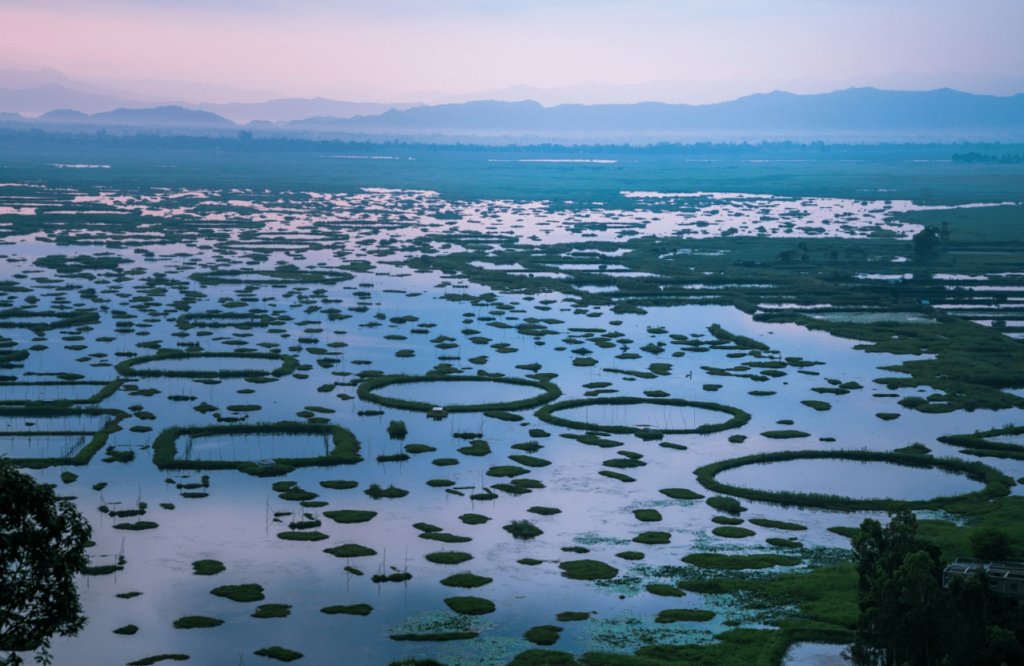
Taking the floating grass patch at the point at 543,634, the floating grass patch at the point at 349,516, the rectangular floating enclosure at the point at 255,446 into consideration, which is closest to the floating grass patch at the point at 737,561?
the floating grass patch at the point at 543,634

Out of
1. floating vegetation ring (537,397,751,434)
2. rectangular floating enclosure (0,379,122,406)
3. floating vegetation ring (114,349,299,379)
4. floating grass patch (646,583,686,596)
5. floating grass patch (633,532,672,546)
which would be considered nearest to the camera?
floating grass patch (646,583,686,596)

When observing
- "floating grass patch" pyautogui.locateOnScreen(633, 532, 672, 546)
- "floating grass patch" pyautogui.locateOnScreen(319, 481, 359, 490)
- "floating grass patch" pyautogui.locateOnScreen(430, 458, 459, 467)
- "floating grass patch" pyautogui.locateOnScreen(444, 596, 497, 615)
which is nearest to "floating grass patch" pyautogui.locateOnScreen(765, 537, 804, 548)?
"floating grass patch" pyautogui.locateOnScreen(633, 532, 672, 546)

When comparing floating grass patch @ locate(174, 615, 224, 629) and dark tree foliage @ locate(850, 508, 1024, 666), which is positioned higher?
dark tree foliage @ locate(850, 508, 1024, 666)

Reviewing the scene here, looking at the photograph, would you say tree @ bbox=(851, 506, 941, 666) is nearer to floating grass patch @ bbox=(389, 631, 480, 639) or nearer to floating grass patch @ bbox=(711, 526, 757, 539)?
floating grass patch @ bbox=(711, 526, 757, 539)

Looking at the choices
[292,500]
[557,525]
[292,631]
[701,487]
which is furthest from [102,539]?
[701,487]

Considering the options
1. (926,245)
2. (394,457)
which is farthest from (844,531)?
(926,245)

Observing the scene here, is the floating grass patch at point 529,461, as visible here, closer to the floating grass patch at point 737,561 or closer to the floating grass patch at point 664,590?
the floating grass patch at point 737,561
